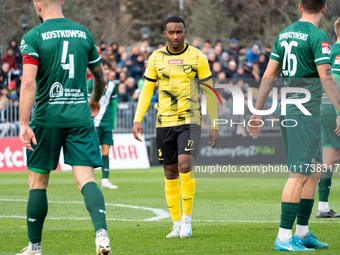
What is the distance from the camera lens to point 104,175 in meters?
12.7

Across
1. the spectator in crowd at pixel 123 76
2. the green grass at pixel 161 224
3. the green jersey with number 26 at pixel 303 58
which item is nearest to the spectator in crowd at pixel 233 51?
the spectator in crowd at pixel 123 76

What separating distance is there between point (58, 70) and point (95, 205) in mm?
1229

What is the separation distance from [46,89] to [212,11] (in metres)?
36.7

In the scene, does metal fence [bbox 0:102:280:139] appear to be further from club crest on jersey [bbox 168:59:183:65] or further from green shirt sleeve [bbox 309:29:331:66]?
green shirt sleeve [bbox 309:29:331:66]

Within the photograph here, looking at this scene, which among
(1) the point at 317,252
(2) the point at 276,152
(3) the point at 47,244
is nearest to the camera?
(1) the point at 317,252

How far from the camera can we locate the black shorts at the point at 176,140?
6789mm

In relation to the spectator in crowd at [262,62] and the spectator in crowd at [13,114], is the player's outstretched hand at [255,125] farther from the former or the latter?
the spectator in crowd at [262,62]

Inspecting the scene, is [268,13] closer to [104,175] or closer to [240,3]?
[240,3]

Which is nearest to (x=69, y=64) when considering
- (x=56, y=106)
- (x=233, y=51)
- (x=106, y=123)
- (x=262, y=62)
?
(x=56, y=106)

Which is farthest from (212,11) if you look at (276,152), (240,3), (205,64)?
(205,64)

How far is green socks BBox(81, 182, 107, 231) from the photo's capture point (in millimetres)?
4969

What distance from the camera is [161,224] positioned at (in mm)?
7637

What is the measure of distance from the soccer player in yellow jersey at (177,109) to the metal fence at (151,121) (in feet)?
38.7

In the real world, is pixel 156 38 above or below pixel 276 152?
above
